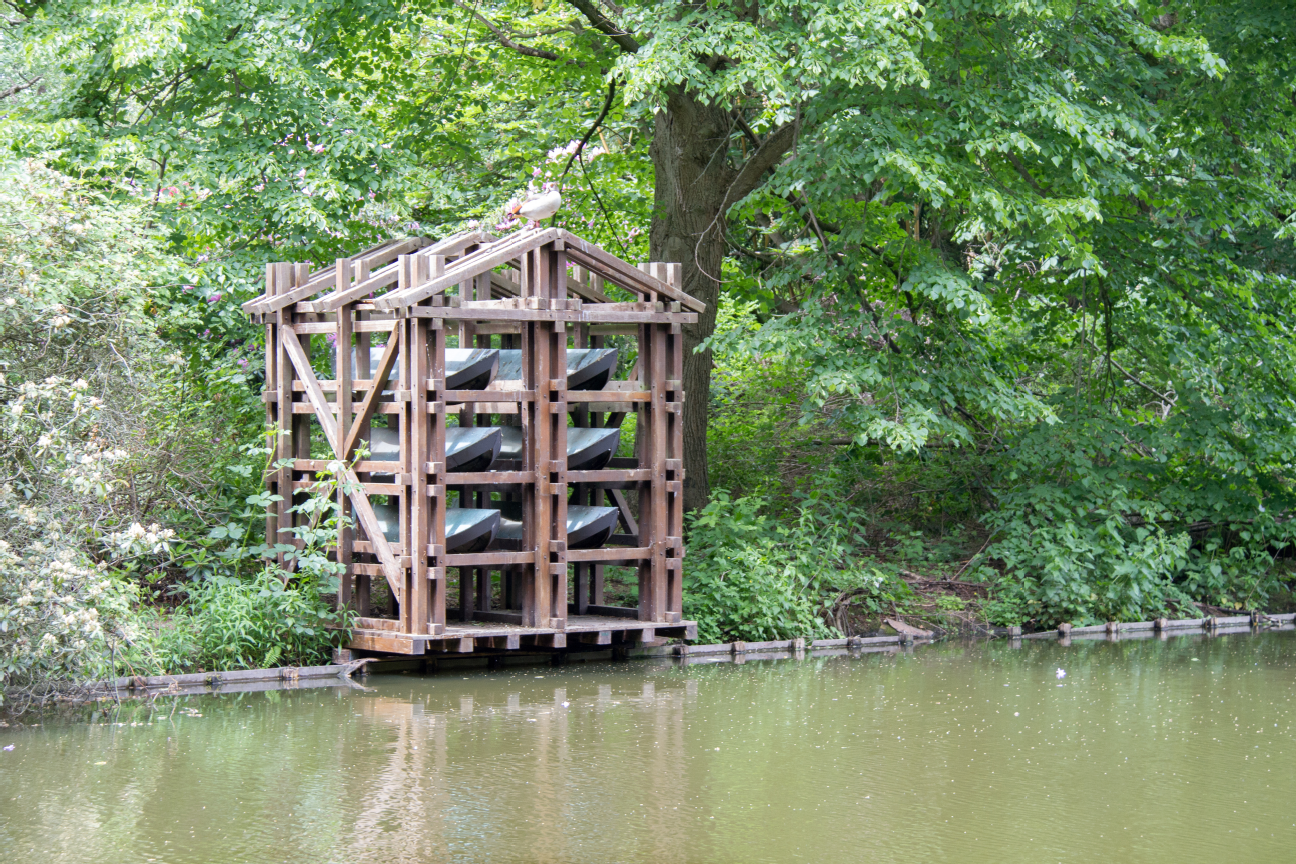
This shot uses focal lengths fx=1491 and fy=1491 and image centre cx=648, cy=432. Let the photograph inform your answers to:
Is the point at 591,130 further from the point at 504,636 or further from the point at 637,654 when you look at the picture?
the point at 504,636

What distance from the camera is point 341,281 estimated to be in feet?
36.9

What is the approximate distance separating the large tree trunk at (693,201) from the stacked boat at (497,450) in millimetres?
3088

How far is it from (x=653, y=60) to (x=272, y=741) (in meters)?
6.18

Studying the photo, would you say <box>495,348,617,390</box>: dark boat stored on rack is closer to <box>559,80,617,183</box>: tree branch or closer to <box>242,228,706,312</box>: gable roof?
<box>242,228,706,312</box>: gable roof

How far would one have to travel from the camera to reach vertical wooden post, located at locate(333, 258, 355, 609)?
1127 cm

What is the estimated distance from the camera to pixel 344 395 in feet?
37.1

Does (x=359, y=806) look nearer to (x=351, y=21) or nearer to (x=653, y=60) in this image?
(x=653, y=60)

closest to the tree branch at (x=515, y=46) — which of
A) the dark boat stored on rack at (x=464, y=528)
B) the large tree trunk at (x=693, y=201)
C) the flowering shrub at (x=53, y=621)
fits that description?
the large tree trunk at (x=693, y=201)

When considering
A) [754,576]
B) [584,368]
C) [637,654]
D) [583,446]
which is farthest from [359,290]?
[754,576]

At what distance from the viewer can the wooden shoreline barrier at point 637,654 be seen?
10453 millimetres

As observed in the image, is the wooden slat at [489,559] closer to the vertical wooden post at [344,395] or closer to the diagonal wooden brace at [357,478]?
the diagonal wooden brace at [357,478]

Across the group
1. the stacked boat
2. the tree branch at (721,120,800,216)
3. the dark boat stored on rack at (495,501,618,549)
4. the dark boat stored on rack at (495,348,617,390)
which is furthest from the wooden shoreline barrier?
the tree branch at (721,120,800,216)

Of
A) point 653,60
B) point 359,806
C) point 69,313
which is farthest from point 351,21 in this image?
point 359,806

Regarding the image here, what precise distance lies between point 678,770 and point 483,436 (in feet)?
12.6
